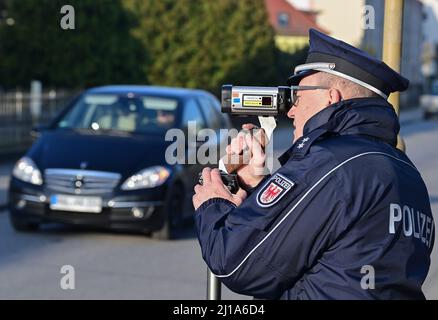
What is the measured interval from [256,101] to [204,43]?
109 feet

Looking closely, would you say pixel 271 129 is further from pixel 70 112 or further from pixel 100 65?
pixel 100 65

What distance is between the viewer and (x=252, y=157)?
107 inches

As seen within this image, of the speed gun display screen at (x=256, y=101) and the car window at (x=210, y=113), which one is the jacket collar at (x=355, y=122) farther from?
the car window at (x=210, y=113)

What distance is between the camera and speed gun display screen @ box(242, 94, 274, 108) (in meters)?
2.71

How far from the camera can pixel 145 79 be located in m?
27.3

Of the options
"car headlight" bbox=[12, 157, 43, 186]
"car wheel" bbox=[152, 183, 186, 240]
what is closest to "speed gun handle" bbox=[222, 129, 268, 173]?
"car wheel" bbox=[152, 183, 186, 240]

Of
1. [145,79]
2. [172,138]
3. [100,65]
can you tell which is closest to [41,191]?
[172,138]

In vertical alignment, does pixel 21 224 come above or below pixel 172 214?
below

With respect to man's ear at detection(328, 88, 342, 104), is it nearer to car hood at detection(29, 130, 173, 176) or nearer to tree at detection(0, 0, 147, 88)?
car hood at detection(29, 130, 173, 176)

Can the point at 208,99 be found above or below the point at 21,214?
above

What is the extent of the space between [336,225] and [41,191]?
736cm

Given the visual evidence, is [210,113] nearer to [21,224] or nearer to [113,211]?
[113,211]

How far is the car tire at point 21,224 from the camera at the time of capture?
9694 mm

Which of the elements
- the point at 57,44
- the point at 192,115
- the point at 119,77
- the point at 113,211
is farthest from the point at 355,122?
the point at 119,77
